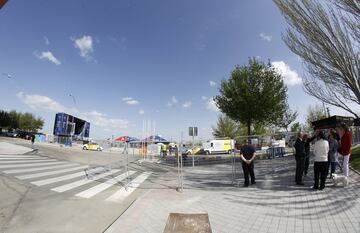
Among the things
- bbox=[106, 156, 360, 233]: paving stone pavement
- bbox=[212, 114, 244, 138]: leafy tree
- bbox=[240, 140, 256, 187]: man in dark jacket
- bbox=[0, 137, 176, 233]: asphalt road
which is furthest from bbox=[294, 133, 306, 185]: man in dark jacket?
bbox=[212, 114, 244, 138]: leafy tree

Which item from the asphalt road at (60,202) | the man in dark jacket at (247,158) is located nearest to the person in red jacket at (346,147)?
the man in dark jacket at (247,158)

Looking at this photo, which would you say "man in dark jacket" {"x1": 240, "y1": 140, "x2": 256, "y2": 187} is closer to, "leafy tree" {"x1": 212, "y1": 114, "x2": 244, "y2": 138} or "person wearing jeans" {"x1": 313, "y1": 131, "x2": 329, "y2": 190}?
"person wearing jeans" {"x1": 313, "y1": 131, "x2": 329, "y2": 190}

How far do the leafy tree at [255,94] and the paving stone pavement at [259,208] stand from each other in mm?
16388

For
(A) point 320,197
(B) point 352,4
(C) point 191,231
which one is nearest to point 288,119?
(B) point 352,4

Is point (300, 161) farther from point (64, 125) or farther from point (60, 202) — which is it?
point (64, 125)

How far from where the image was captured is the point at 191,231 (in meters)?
5.33

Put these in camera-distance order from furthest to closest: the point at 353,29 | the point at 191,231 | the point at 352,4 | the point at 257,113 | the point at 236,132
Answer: the point at 236,132, the point at 257,113, the point at 353,29, the point at 352,4, the point at 191,231

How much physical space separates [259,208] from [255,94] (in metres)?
20.2

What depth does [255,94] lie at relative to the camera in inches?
1009

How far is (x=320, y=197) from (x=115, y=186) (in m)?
7.17

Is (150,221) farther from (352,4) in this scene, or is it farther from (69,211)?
(352,4)

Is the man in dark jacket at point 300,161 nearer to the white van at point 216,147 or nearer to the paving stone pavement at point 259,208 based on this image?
the paving stone pavement at point 259,208

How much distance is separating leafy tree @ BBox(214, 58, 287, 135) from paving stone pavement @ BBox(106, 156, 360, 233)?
16388 millimetres

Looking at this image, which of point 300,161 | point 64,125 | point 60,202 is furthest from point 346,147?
point 64,125
